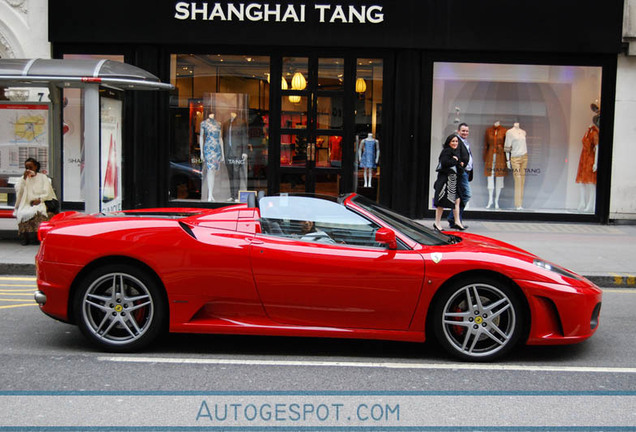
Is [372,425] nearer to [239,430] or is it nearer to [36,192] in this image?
[239,430]

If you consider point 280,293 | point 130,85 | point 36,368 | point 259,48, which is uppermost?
point 259,48

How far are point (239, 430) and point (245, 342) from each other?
1940mm

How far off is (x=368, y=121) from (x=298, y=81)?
5.08 feet

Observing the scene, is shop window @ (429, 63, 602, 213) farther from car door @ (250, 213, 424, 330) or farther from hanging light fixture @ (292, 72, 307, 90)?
car door @ (250, 213, 424, 330)

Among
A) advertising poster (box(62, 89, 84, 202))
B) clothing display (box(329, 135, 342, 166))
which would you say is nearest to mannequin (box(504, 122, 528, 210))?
clothing display (box(329, 135, 342, 166))

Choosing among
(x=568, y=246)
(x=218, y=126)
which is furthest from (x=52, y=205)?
(x=568, y=246)

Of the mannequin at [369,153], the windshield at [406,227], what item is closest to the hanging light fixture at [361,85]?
the mannequin at [369,153]

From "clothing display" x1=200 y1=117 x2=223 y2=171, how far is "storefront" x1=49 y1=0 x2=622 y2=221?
0.02 metres

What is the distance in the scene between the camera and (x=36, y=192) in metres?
10.8

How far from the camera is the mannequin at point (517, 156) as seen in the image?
48.6 feet

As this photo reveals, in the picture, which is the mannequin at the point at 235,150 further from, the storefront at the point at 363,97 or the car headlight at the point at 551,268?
the car headlight at the point at 551,268

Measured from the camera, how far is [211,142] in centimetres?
1492

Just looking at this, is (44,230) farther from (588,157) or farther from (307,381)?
(588,157)

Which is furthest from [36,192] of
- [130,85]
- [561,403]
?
[561,403]
